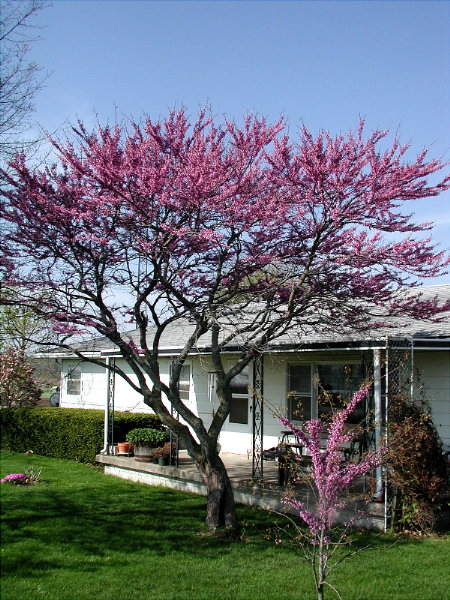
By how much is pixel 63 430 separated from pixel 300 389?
618cm

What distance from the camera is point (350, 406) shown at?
5688 millimetres

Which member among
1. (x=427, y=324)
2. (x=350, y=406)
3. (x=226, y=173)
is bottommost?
(x=350, y=406)

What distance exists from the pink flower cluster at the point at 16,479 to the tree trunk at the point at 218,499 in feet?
12.8

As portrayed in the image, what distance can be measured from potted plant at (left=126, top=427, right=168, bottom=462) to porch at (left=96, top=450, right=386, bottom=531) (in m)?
0.20

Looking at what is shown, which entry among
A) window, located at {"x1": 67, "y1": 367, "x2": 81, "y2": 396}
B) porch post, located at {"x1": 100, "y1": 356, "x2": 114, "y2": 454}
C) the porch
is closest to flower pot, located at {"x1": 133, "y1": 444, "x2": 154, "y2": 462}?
the porch

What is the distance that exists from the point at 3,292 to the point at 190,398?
802 cm

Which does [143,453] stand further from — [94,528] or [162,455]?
[94,528]

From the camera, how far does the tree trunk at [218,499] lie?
26.7ft

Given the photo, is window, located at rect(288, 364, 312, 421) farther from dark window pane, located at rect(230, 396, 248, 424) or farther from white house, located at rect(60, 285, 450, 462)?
dark window pane, located at rect(230, 396, 248, 424)

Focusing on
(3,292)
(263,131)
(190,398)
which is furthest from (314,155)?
(190,398)

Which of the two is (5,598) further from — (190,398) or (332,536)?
(190,398)

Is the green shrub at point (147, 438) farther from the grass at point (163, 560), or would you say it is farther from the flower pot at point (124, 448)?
the grass at point (163, 560)

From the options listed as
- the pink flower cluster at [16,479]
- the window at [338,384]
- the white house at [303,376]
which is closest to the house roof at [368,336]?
the white house at [303,376]

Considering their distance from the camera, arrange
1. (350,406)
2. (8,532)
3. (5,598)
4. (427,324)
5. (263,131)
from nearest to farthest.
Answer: (5,598), (350,406), (8,532), (263,131), (427,324)
